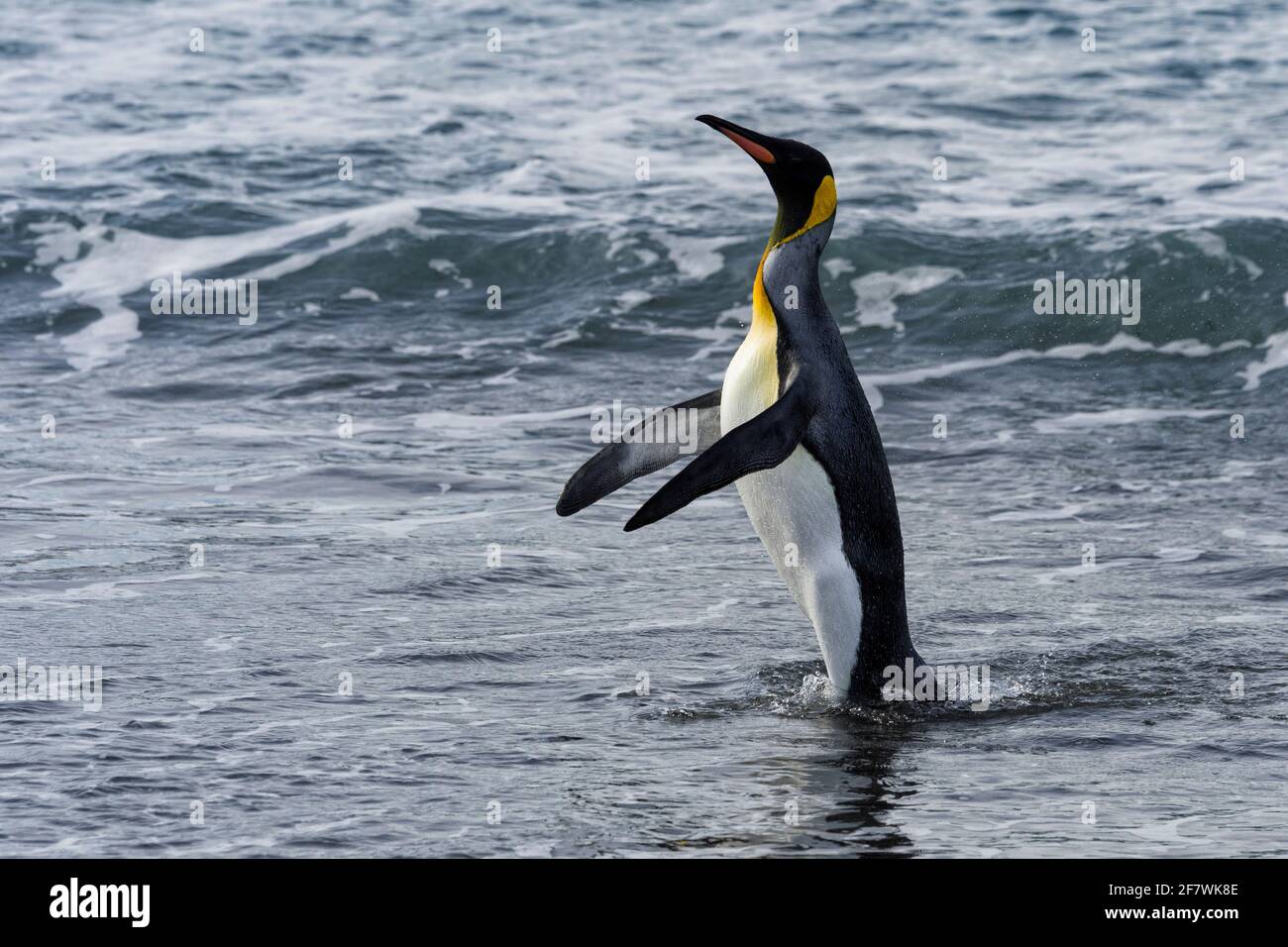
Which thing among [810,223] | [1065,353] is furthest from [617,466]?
[1065,353]

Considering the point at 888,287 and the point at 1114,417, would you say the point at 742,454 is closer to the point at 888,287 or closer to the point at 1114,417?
the point at 1114,417

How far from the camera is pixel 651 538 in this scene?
8.20m

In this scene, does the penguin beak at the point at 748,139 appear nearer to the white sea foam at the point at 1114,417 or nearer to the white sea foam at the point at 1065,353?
the white sea foam at the point at 1114,417

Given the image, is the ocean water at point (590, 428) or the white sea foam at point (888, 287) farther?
the white sea foam at point (888, 287)

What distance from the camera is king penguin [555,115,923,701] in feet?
19.4

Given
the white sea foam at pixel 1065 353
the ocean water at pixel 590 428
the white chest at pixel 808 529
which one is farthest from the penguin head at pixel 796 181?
the white sea foam at pixel 1065 353

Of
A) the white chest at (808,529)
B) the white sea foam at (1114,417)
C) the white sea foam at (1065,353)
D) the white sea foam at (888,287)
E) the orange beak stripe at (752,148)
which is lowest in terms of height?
the white chest at (808,529)

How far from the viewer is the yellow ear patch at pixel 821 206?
19.7ft

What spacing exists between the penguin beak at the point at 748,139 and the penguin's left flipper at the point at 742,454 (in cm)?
73

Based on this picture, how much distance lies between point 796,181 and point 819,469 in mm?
952
